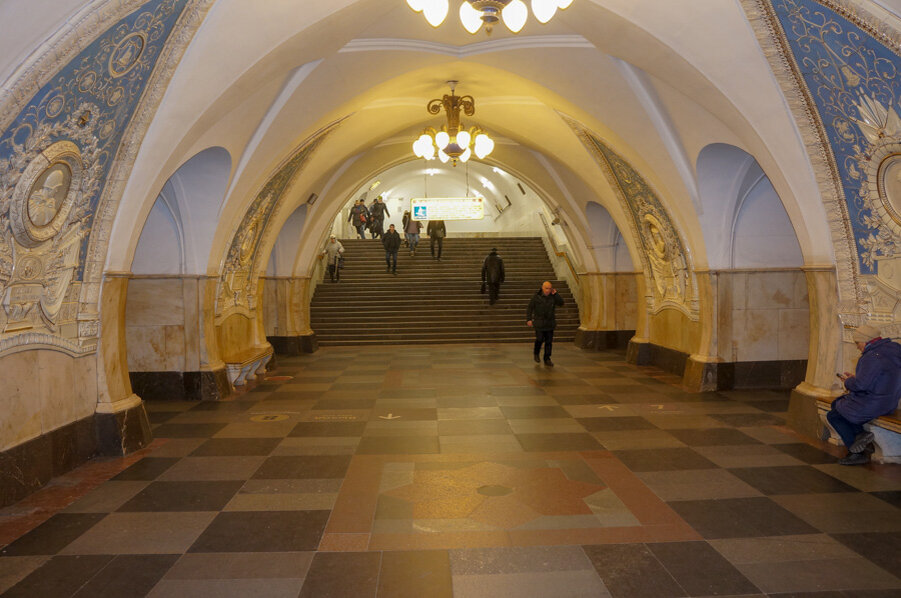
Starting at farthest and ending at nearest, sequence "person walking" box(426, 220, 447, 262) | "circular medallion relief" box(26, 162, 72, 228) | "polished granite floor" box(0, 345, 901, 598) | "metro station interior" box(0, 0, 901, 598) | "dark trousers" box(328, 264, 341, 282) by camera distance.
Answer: "person walking" box(426, 220, 447, 262) → "dark trousers" box(328, 264, 341, 282) → "circular medallion relief" box(26, 162, 72, 228) → "metro station interior" box(0, 0, 901, 598) → "polished granite floor" box(0, 345, 901, 598)

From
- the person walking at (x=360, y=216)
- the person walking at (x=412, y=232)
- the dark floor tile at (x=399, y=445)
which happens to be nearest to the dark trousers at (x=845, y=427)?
the dark floor tile at (x=399, y=445)

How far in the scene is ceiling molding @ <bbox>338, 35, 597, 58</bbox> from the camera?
678 cm

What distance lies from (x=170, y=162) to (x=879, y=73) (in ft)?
17.6

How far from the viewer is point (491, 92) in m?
9.12

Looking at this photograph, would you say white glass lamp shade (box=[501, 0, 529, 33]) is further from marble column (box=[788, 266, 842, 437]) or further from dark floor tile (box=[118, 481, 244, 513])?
marble column (box=[788, 266, 842, 437])

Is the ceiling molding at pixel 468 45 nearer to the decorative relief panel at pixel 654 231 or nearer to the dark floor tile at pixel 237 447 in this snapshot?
the decorative relief panel at pixel 654 231

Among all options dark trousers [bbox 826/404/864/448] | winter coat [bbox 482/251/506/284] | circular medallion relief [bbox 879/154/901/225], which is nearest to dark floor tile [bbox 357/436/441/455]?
dark trousers [bbox 826/404/864/448]

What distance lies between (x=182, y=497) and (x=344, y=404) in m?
3.20

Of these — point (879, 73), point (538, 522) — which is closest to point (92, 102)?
point (538, 522)

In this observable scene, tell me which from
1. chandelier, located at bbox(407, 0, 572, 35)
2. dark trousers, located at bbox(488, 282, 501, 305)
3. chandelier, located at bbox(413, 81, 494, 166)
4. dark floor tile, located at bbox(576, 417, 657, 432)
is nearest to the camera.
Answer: chandelier, located at bbox(407, 0, 572, 35)

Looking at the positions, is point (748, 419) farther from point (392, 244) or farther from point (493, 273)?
point (392, 244)

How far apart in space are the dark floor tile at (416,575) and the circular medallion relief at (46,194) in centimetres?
310

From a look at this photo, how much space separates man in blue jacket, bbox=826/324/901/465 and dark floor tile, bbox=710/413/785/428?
1.27 metres

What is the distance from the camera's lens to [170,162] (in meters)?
5.71
